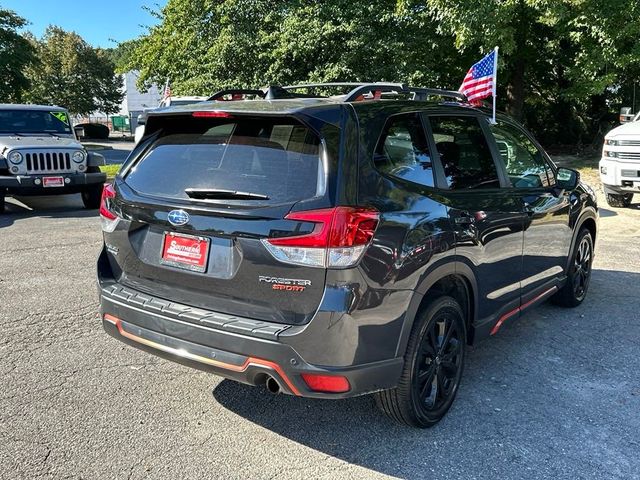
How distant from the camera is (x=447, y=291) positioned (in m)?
3.31

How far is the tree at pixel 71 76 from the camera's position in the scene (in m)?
47.8

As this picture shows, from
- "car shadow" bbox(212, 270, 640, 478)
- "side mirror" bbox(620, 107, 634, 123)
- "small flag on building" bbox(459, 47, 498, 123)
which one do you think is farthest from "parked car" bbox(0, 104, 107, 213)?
"side mirror" bbox(620, 107, 634, 123)

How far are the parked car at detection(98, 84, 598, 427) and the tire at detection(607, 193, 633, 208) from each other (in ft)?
27.5

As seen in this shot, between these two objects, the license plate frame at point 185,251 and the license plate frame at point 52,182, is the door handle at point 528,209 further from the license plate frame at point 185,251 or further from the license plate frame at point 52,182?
the license plate frame at point 52,182

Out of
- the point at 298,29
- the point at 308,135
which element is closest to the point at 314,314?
the point at 308,135

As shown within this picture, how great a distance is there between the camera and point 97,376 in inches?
145

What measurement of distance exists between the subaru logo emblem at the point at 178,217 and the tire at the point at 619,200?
1012 cm

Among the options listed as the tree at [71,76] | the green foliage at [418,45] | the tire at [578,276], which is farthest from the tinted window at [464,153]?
the tree at [71,76]

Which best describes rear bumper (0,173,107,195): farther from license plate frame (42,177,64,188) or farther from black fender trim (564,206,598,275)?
black fender trim (564,206,598,275)

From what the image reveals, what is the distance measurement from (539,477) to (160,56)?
23.6 m

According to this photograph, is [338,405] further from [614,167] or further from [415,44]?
[415,44]

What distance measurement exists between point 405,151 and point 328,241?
0.90 m

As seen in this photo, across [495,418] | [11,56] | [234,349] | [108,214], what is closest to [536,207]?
[495,418]

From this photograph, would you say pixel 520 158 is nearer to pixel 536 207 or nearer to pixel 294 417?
pixel 536 207
